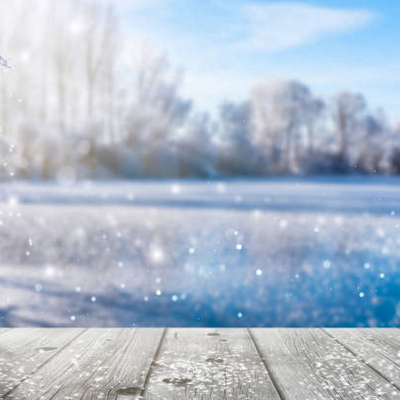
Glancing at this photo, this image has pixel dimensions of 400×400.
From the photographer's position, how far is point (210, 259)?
362cm

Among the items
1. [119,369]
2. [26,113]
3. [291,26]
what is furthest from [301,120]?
[119,369]

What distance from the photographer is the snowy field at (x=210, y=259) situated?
305 cm

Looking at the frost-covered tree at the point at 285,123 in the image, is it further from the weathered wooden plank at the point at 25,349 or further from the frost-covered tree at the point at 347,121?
the weathered wooden plank at the point at 25,349

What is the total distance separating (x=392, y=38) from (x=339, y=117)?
2.38 feet

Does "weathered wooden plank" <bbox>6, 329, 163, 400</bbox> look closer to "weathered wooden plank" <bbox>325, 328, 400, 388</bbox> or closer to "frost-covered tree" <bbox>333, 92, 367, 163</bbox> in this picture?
"weathered wooden plank" <bbox>325, 328, 400, 388</bbox>

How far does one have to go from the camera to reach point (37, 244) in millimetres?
4309

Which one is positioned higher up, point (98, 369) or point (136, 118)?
point (136, 118)

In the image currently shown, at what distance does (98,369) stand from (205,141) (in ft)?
7.55

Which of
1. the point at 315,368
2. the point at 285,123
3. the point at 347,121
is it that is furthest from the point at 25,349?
the point at 347,121

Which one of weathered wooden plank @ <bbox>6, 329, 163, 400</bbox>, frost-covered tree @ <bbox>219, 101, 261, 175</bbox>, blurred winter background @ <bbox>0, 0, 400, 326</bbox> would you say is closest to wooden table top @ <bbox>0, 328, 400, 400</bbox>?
weathered wooden plank @ <bbox>6, 329, 163, 400</bbox>

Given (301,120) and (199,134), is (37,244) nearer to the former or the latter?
(199,134)

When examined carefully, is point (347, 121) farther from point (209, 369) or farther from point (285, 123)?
point (209, 369)

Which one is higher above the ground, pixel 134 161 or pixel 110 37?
pixel 110 37

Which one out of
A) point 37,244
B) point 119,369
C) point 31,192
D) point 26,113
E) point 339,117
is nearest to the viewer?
point 119,369
